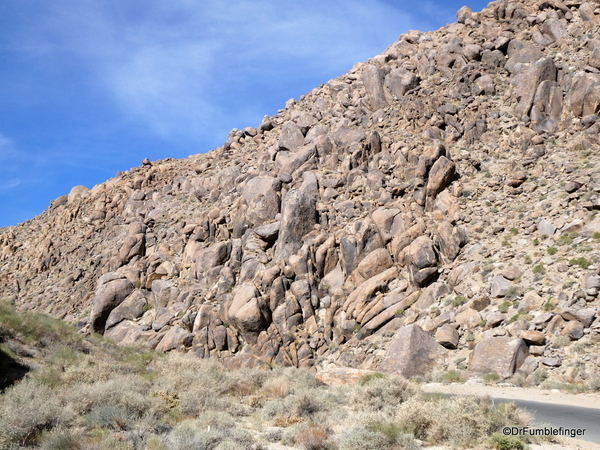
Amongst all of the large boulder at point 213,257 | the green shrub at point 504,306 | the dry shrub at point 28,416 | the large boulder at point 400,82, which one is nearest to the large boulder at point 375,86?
the large boulder at point 400,82

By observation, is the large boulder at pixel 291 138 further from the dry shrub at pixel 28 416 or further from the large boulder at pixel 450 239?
the dry shrub at pixel 28 416

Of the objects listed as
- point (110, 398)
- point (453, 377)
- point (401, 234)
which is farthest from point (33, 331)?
point (401, 234)

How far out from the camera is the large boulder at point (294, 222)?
34.4 m

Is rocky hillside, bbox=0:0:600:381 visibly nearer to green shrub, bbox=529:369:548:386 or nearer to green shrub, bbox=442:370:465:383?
green shrub, bbox=529:369:548:386

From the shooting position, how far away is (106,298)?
37938 mm

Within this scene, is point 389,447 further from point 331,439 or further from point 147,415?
point 147,415

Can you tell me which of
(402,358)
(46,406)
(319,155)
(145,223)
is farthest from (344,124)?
(46,406)

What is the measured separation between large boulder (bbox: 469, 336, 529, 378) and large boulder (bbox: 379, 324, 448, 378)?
1.93 metres

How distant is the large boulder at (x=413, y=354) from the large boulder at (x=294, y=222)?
509 inches

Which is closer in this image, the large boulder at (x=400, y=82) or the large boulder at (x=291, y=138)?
the large boulder at (x=400, y=82)

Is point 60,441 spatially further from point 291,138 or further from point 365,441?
point 291,138

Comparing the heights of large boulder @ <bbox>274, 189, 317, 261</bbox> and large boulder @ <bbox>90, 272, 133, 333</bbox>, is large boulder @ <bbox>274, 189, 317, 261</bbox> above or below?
above

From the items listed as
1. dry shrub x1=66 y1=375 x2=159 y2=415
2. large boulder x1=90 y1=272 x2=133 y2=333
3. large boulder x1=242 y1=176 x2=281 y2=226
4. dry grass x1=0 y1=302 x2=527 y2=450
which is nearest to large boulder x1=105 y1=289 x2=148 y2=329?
large boulder x1=90 y1=272 x2=133 y2=333

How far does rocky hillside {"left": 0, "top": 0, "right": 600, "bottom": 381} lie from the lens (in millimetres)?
23812
